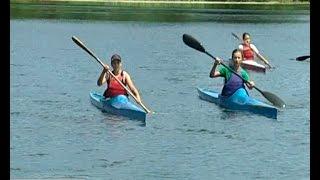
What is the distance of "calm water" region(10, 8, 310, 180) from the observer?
6.16 metres

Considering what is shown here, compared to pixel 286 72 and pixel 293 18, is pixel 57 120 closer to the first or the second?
pixel 286 72

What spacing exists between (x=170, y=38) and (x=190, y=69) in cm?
785

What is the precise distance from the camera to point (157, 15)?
35438mm

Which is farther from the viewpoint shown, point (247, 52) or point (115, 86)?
point (247, 52)

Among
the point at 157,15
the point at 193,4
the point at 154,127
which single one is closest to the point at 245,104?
the point at 154,127

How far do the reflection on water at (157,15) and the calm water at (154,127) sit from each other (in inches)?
557

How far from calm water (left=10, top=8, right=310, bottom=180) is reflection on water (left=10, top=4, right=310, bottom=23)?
14138mm

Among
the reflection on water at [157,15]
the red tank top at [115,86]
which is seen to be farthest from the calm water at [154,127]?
the reflection on water at [157,15]

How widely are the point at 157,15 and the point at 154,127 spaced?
1084 inches

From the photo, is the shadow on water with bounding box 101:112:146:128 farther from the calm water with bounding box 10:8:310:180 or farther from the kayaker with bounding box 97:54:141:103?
the kayaker with bounding box 97:54:141:103

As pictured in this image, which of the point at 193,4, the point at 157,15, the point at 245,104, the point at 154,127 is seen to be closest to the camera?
the point at 154,127

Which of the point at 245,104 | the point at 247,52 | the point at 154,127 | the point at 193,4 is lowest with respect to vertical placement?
the point at 154,127

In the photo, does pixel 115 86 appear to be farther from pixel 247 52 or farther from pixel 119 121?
pixel 247 52

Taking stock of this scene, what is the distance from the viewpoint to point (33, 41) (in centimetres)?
2023
